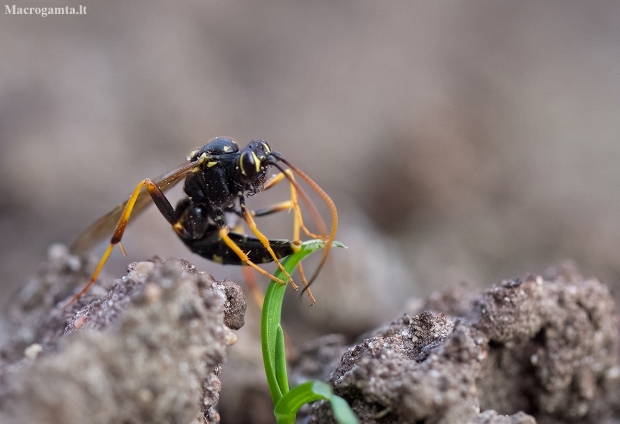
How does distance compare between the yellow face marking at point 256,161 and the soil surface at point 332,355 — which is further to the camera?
the yellow face marking at point 256,161

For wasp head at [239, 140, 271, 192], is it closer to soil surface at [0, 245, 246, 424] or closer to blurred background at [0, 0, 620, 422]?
soil surface at [0, 245, 246, 424]

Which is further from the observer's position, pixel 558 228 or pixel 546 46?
pixel 546 46

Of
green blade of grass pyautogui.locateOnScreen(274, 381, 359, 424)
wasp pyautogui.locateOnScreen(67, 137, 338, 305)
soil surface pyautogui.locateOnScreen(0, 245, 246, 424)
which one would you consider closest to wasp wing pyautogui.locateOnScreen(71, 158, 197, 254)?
wasp pyautogui.locateOnScreen(67, 137, 338, 305)

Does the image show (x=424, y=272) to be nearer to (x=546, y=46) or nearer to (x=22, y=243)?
(x=22, y=243)

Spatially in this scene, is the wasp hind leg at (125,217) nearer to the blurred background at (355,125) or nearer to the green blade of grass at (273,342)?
the green blade of grass at (273,342)

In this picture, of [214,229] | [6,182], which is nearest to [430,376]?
[214,229]

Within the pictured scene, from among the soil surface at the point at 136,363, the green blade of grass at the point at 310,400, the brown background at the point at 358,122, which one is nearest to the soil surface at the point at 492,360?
the green blade of grass at the point at 310,400

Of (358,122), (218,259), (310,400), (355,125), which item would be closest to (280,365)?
(310,400)
